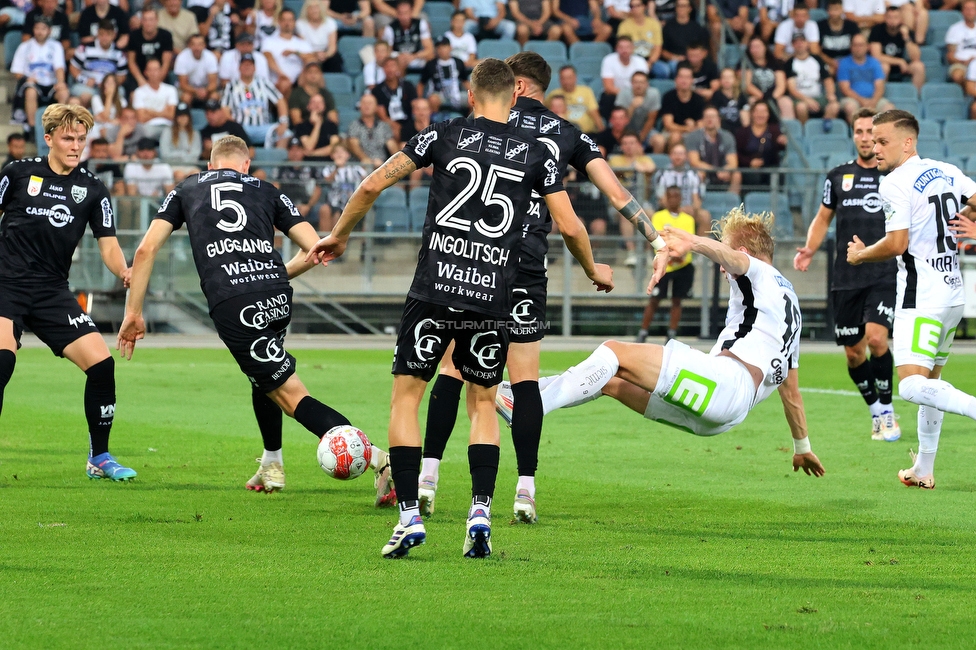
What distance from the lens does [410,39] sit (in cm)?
2350

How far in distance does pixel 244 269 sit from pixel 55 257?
171 cm

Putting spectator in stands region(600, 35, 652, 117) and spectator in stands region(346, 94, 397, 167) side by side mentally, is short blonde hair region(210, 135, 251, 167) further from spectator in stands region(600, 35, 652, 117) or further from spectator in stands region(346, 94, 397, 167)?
spectator in stands region(600, 35, 652, 117)

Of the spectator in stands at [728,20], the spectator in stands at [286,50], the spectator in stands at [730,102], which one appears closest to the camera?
the spectator in stands at [730,102]

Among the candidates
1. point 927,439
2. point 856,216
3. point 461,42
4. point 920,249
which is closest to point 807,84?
point 461,42

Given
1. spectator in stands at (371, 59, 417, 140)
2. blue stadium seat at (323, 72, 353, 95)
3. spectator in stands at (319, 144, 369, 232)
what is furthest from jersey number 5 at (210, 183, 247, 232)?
blue stadium seat at (323, 72, 353, 95)

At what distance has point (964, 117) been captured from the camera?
24000 mm

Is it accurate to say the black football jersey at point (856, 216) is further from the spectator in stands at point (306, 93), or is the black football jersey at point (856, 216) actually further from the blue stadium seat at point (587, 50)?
the blue stadium seat at point (587, 50)

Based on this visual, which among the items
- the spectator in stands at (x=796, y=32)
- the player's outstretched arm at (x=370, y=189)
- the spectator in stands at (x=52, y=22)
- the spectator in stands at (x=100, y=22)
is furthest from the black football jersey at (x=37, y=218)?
the spectator in stands at (x=796, y=32)

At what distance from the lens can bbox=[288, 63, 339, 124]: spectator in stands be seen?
22000mm

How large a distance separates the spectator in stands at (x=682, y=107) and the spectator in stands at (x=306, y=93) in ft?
18.4

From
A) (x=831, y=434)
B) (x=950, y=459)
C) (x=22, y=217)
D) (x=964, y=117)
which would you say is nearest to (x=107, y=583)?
(x=22, y=217)

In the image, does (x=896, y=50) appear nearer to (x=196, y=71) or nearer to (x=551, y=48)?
A: (x=551, y=48)

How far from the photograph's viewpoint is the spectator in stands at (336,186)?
19.9 meters

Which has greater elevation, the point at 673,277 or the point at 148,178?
the point at 148,178
